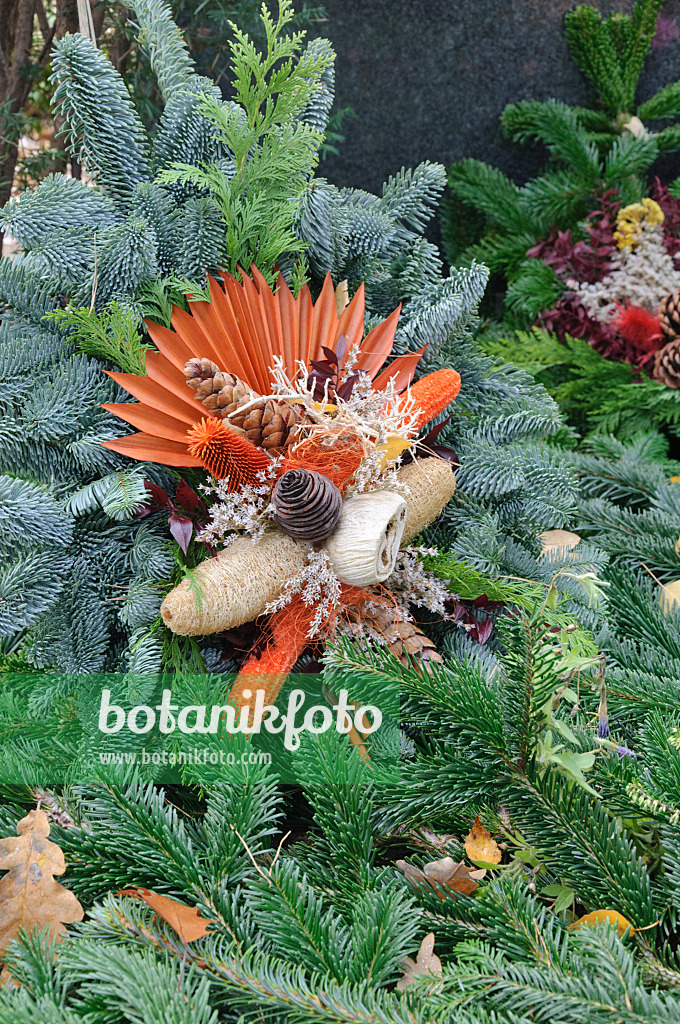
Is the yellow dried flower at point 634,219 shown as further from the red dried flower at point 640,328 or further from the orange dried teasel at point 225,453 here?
the orange dried teasel at point 225,453

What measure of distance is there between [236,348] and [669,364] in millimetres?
733

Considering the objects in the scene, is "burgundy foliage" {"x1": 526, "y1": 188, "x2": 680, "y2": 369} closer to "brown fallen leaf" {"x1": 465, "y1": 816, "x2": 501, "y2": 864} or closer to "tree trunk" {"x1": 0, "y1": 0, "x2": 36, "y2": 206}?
"tree trunk" {"x1": 0, "y1": 0, "x2": 36, "y2": 206}

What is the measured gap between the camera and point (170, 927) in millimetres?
401

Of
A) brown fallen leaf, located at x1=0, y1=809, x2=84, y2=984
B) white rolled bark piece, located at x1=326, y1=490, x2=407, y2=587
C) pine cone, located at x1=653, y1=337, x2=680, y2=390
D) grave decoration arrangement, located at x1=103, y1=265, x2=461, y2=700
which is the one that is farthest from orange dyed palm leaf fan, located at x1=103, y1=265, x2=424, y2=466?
pine cone, located at x1=653, y1=337, x2=680, y2=390

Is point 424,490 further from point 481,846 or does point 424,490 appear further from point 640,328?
point 640,328

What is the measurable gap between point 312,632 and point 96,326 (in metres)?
0.26

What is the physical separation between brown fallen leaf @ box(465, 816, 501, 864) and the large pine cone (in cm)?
27

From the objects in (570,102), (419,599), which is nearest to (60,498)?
(419,599)

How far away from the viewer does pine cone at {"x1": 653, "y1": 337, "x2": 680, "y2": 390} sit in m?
1.05

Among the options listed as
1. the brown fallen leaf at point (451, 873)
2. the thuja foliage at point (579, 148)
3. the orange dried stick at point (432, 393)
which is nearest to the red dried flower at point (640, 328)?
the thuja foliage at point (579, 148)

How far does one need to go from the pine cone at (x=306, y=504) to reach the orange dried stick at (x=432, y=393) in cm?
11

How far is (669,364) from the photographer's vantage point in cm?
106

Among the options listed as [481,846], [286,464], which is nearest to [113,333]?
[286,464]

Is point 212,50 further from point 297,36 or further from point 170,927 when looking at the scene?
point 170,927
